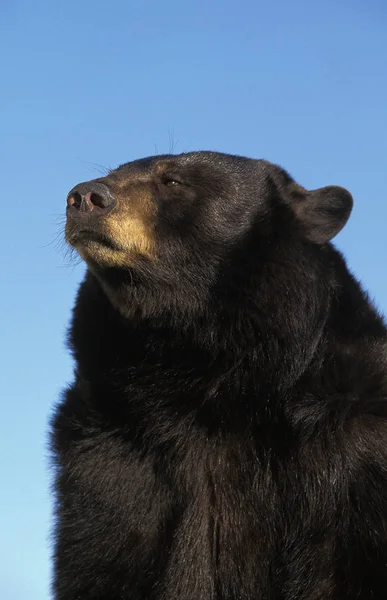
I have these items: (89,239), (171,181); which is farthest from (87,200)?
(171,181)

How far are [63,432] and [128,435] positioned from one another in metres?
0.52

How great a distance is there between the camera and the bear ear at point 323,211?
265 inches

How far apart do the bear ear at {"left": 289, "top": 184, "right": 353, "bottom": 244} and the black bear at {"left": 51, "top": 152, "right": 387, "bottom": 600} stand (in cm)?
2

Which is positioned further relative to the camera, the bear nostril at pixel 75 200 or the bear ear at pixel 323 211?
the bear ear at pixel 323 211

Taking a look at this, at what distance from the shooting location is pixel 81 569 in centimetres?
639

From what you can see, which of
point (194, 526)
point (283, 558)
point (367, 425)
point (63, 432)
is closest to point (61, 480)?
point (63, 432)

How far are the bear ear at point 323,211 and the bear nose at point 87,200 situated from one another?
1.44 metres

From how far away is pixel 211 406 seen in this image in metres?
6.41

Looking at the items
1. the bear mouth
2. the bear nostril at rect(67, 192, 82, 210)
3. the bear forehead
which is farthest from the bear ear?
the bear nostril at rect(67, 192, 82, 210)

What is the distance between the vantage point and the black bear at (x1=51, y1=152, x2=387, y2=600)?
6.05 metres

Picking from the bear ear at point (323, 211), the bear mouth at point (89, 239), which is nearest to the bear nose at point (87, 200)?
the bear mouth at point (89, 239)

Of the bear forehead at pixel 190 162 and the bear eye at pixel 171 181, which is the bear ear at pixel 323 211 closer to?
the bear forehead at pixel 190 162

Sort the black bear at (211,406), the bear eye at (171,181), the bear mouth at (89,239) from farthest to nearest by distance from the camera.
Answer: the bear eye at (171,181) < the bear mouth at (89,239) < the black bear at (211,406)

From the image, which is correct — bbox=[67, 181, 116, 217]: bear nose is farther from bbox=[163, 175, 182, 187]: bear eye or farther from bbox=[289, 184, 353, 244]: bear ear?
bbox=[289, 184, 353, 244]: bear ear
